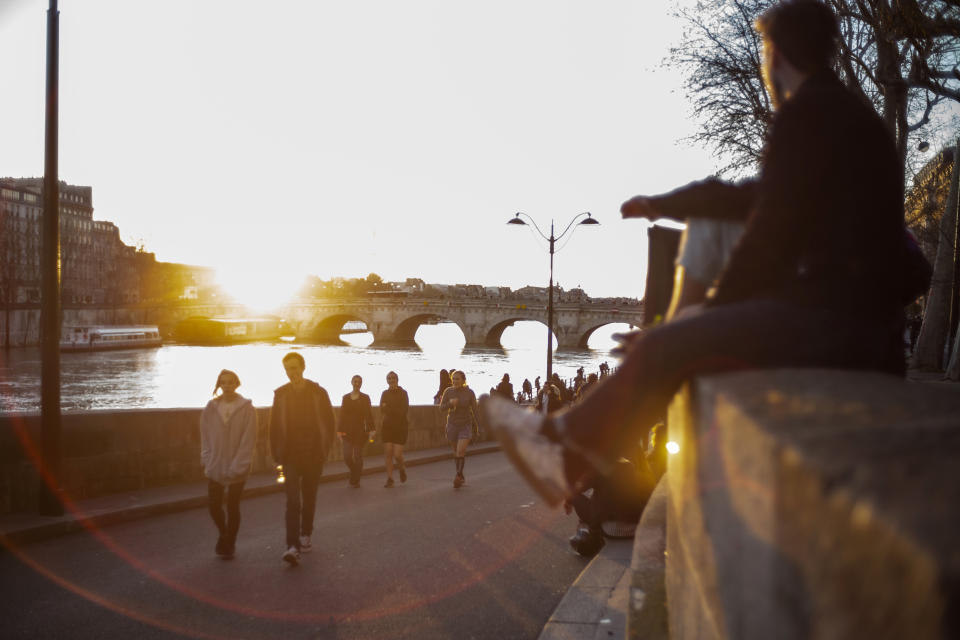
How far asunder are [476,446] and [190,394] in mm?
30204

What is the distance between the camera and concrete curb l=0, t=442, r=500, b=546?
22.8ft

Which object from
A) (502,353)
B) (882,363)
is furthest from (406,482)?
(502,353)

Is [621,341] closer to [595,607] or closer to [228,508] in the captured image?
[595,607]

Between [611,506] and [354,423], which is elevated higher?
[354,423]

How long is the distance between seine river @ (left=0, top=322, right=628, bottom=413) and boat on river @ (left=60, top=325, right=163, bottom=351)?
3.46 ft

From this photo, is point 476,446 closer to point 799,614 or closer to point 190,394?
point 799,614

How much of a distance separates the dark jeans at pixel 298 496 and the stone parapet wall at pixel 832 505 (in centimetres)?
560

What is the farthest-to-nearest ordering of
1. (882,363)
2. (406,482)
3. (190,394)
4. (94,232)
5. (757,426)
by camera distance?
(94,232) < (190,394) < (406,482) < (882,363) < (757,426)

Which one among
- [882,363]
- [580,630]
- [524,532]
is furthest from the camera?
[524,532]

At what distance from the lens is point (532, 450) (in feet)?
5.67

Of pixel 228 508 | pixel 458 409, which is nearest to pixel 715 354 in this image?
pixel 228 508

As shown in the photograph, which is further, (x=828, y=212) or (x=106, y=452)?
(x=106, y=452)

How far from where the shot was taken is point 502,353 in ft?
258

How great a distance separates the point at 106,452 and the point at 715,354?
8.60 meters
